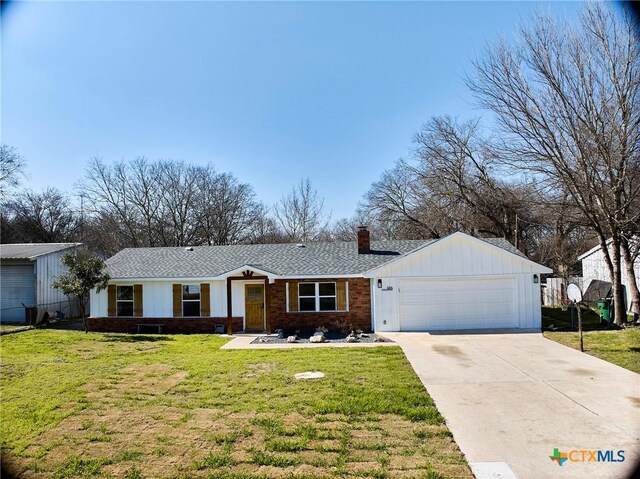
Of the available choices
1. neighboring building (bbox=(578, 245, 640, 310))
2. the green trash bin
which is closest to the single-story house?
the green trash bin

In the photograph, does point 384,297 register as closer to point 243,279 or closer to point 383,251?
point 383,251

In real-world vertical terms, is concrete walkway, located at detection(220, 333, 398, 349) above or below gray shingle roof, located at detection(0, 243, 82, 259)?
below

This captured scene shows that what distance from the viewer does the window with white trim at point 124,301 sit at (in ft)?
63.1

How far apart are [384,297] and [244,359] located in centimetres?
699

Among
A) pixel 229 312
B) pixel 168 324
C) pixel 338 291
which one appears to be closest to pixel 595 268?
pixel 338 291

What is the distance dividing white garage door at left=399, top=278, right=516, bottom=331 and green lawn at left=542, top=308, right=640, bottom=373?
1.75m

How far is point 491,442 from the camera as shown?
5777 mm

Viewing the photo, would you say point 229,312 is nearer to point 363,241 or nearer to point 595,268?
point 363,241

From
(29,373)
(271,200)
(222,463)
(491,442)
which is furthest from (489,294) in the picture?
(271,200)

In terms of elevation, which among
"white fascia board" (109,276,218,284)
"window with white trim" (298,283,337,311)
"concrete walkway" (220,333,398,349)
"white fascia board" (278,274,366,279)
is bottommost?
"concrete walkway" (220,333,398,349)

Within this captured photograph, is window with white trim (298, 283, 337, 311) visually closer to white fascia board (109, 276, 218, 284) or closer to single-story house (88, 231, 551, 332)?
single-story house (88, 231, 551, 332)

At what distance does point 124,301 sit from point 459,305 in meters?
14.5

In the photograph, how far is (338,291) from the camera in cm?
1769

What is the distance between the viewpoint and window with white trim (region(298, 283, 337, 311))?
17781 mm
